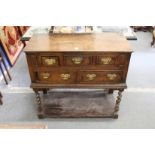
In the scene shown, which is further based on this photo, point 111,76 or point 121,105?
point 121,105

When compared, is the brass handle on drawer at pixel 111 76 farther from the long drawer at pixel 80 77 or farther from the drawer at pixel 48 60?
the drawer at pixel 48 60

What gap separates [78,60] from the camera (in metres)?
1.60

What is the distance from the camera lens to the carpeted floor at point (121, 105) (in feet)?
7.05

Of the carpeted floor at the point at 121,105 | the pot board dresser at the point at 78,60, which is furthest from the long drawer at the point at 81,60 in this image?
the carpeted floor at the point at 121,105

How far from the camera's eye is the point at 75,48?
1573 mm

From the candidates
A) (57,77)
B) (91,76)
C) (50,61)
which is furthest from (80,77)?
(50,61)

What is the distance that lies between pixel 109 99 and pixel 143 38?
2626mm

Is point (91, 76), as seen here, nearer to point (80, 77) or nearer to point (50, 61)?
point (80, 77)

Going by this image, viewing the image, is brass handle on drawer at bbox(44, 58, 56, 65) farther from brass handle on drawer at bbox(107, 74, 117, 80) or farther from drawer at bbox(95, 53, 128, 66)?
brass handle on drawer at bbox(107, 74, 117, 80)

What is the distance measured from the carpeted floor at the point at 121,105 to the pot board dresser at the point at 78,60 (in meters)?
0.56

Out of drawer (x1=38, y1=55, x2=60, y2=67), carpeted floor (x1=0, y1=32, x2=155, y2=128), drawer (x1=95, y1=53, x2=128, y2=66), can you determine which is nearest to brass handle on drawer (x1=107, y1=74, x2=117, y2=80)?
drawer (x1=95, y1=53, x2=128, y2=66)

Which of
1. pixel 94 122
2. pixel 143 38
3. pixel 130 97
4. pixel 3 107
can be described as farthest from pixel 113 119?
pixel 143 38

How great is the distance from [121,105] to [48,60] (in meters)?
1.26

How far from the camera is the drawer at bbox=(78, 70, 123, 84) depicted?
1.68 m
